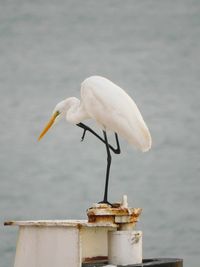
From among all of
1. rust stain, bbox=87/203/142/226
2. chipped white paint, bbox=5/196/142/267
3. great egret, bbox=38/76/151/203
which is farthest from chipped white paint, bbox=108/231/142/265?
great egret, bbox=38/76/151/203

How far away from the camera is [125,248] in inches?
188

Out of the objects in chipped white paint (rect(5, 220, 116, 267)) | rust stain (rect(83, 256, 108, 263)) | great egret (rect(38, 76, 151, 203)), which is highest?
great egret (rect(38, 76, 151, 203))

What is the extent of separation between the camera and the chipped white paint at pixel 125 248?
4766 mm

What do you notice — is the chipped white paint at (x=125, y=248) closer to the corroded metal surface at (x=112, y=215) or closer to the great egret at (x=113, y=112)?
the corroded metal surface at (x=112, y=215)

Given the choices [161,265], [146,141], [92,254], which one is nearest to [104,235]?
[92,254]

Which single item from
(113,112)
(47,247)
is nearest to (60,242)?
(47,247)

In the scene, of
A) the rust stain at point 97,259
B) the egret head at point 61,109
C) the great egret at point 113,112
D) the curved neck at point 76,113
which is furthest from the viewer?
the egret head at point 61,109

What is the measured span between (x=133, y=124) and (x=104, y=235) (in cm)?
96

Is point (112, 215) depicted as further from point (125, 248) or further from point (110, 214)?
point (125, 248)

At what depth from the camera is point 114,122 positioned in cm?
524

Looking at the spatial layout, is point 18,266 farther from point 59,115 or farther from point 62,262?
point 59,115

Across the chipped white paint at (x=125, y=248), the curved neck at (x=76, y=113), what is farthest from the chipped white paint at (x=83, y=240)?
the curved neck at (x=76, y=113)

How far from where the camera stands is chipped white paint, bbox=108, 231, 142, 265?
4.77m

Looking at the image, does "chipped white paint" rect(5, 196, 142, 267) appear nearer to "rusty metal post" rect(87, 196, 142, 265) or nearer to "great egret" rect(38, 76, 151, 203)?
"rusty metal post" rect(87, 196, 142, 265)
